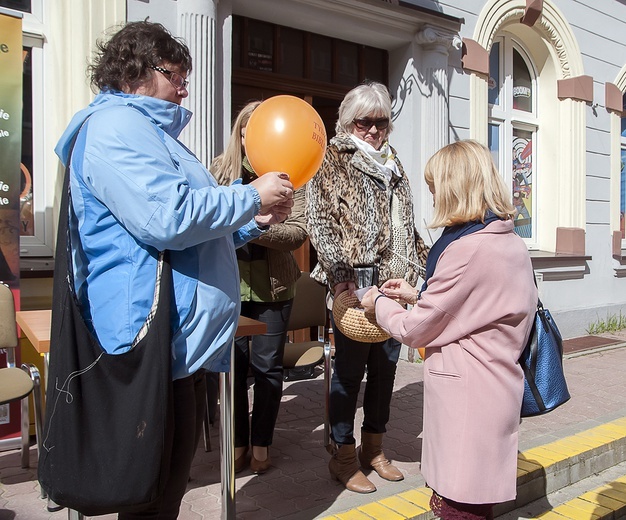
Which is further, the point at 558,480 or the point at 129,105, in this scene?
the point at 558,480

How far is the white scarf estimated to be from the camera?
314 centimetres

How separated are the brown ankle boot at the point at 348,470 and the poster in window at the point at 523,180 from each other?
18.9 ft

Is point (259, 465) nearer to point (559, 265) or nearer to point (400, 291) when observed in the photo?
point (400, 291)

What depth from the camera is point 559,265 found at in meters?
8.07

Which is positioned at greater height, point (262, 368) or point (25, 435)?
point (262, 368)

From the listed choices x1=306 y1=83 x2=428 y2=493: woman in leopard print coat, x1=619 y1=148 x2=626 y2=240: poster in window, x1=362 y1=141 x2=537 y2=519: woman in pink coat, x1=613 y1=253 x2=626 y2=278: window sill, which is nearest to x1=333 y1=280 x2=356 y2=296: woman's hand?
x1=306 y1=83 x2=428 y2=493: woman in leopard print coat

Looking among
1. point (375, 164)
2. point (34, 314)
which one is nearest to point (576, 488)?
point (375, 164)

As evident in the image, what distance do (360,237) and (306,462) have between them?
4.60 ft

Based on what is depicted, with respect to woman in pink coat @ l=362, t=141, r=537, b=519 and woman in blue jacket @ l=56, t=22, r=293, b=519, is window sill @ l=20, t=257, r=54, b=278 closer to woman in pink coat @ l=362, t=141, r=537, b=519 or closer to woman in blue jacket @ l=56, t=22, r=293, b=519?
woman in blue jacket @ l=56, t=22, r=293, b=519

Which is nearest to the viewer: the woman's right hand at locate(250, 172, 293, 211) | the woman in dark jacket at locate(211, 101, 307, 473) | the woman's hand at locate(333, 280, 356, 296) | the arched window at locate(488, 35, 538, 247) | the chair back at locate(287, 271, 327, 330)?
the woman's right hand at locate(250, 172, 293, 211)

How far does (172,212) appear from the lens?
162 centimetres

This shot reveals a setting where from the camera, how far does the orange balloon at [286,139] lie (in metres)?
2.18

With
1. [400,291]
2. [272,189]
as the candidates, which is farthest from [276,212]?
[400,291]

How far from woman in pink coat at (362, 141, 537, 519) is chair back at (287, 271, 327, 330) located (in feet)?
7.67
